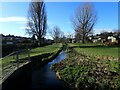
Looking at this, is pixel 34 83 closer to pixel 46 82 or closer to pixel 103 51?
pixel 46 82

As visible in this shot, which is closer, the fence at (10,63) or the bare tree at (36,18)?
the fence at (10,63)

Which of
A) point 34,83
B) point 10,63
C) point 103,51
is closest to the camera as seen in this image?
point 10,63

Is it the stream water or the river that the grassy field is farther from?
the river

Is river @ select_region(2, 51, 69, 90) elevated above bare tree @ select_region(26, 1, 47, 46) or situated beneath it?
situated beneath

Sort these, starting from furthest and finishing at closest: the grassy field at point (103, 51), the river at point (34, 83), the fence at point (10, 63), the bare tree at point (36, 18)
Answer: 1. the bare tree at point (36, 18)
2. the grassy field at point (103, 51)
3. the river at point (34, 83)
4. the fence at point (10, 63)

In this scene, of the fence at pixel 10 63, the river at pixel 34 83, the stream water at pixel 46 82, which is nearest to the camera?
the fence at pixel 10 63

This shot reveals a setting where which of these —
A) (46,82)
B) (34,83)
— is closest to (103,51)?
(46,82)

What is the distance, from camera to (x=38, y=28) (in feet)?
186

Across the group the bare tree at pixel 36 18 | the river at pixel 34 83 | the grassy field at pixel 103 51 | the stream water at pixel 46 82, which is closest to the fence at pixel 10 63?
the river at pixel 34 83

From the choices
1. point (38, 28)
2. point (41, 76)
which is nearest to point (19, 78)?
point (41, 76)

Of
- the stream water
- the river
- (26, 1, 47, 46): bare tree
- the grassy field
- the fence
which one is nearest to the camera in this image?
the fence

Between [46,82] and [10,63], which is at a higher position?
[10,63]

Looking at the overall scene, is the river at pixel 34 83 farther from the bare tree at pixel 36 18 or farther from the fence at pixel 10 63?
the bare tree at pixel 36 18

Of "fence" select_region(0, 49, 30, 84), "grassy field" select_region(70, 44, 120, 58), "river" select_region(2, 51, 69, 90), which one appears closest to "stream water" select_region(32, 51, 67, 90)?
"river" select_region(2, 51, 69, 90)
